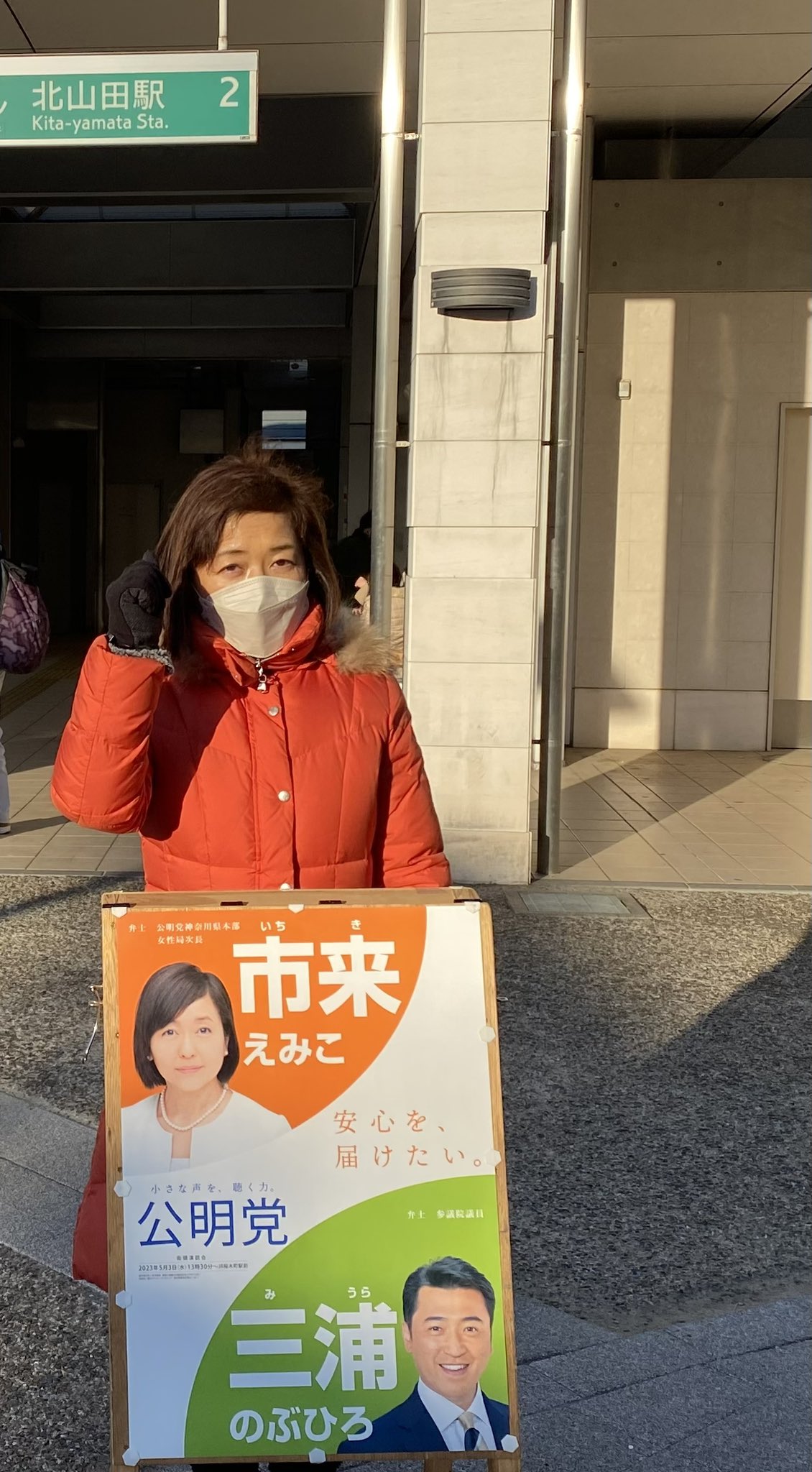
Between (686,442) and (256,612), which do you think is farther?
(686,442)

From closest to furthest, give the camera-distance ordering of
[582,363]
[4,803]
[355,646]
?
[355,646], [4,803], [582,363]

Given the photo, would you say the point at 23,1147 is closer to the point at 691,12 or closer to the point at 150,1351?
the point at 150,1351

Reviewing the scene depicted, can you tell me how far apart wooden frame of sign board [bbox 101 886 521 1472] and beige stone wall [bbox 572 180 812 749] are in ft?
30.9

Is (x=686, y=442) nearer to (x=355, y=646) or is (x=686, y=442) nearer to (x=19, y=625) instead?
(x=19, y=625)

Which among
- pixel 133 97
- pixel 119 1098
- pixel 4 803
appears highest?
pixel 133 97

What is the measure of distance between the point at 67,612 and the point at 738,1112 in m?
20.5

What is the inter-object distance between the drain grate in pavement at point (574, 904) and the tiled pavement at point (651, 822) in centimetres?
29

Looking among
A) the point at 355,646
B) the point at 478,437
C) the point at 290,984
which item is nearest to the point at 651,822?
the point at 478,437

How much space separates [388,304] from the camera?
7004mm

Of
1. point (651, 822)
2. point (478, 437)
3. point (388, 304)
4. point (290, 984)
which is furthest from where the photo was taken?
point (651, 822)

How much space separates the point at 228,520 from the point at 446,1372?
139 cm

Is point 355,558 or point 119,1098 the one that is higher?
point 355,558

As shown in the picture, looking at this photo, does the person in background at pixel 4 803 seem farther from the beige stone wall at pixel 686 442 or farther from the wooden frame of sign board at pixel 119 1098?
the wooden frame of sign board at pixel 119 1098

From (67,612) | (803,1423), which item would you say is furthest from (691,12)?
(67,612)
